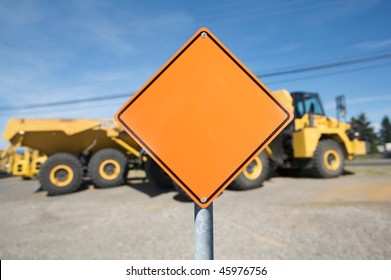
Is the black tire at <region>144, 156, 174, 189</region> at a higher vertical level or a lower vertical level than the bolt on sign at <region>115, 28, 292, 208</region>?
lower

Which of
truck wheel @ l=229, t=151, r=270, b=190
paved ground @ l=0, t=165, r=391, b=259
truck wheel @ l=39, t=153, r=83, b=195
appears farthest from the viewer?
truck wheel @ l=39, t=153, r=83, b=195

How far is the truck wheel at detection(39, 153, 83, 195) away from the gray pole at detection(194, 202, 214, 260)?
24.6ft

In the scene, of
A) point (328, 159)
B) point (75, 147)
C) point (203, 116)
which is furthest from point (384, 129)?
point (203, 116)

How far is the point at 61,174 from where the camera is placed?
311 inches

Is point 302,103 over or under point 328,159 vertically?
over

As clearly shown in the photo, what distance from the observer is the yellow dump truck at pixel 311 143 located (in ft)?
26.9

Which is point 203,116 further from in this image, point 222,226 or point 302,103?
point 302,103

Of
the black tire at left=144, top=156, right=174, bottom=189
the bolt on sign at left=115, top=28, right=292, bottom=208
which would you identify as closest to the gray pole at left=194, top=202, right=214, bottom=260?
the bolt on sign at left=115, top=28, right=292, bottom=208

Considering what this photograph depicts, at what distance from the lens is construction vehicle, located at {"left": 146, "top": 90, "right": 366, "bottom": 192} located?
8.06 metres

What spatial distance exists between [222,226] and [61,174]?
5.76 metres

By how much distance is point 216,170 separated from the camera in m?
1.48

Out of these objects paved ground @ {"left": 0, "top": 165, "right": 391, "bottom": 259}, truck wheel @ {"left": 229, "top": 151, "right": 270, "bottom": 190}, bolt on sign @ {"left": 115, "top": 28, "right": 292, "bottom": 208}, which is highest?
bolt on sign @ {"left": 115, "top": 28, "right": 292, "bottom": 208}

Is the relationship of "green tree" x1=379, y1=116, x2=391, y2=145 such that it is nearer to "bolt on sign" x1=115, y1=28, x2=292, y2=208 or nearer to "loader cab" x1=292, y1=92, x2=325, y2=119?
"loader cab" x1=292, y1=92, x2=325, y2=119

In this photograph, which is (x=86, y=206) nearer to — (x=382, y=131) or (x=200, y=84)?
(x=200, y=84)
